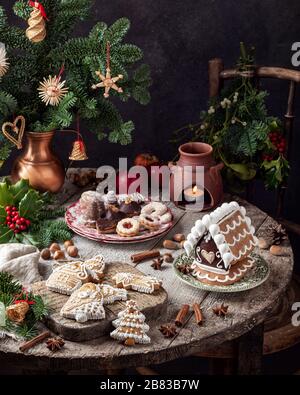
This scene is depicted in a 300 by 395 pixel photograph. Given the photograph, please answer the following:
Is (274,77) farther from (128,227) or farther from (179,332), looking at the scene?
(179,332)

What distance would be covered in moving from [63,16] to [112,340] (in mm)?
1039

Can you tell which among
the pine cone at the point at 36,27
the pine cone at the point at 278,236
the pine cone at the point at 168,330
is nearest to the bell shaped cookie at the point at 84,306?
the pine cone at the point at 168,330

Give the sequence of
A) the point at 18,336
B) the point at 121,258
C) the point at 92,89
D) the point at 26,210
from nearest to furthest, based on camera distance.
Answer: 1. the point at 18,336
2. the point at 121,258
3. the point at 26,210
4. the point at 92,89

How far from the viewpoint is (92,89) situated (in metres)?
2.07

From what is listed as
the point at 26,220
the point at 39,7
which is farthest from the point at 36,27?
the point at 26,220

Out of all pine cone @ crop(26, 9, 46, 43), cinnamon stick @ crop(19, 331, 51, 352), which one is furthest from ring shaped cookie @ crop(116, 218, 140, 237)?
pine cone @ crop(26, 9, 46, 43)

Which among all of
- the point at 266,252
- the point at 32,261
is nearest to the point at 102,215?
the point at 32,261

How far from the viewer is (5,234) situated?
187 centimetres

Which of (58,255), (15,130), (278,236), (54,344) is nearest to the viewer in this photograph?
(54,344)

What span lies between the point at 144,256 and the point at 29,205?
38 centimetres

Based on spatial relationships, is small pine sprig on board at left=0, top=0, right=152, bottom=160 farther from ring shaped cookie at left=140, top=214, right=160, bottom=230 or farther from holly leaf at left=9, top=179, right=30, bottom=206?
ring shaped cookie at left=140, top=214, right=160, bottom=230

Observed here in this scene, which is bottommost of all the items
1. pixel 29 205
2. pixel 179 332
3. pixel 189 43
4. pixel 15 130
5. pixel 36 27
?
pixel 179 332

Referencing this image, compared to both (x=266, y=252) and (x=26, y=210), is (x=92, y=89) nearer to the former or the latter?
(x=26, y=210)

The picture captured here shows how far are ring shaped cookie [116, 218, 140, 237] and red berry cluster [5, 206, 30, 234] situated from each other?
0.26 metres
